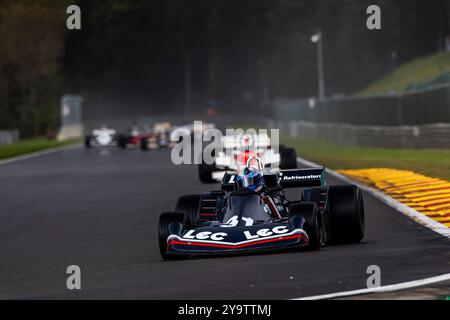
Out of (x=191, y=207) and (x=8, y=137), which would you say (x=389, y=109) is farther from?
(x=8, y=137)

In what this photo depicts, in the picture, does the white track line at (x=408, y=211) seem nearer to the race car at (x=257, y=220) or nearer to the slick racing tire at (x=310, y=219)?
the race car at (x=257, y=220)

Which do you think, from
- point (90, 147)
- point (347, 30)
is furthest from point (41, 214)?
point (347, 30)

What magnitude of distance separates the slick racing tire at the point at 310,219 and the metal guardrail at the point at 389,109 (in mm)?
23581

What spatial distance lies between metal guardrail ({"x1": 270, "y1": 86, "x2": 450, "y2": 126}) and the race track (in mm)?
15293

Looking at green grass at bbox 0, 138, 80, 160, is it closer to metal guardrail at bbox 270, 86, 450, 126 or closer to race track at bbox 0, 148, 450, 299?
metal guardrail at bbox 270, 86, 450, 126

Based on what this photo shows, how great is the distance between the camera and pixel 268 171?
1598cm

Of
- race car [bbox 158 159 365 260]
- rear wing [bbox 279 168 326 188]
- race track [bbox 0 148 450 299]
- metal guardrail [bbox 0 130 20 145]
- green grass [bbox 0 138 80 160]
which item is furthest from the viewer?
metal guardrail [bbox 0 130 20 145]

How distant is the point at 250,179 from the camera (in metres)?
15.5

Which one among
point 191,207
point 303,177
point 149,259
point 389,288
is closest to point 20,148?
point 303,177

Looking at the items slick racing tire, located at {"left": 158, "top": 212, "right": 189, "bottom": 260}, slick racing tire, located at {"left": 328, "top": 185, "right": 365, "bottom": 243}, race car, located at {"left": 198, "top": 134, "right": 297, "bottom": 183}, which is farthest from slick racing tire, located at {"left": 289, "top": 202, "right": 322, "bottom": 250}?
race car, located at {"left": 198, "top": 134, "right": 297, "bottom": 183}

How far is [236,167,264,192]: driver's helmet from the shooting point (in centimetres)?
1546

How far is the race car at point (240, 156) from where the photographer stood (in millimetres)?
29312

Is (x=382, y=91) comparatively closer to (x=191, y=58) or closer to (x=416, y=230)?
(x=416, y=230)
